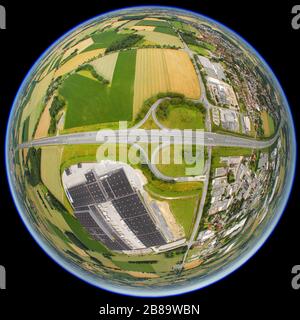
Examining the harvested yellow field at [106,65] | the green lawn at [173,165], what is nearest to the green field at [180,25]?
the harvested yellow field at [106,65]

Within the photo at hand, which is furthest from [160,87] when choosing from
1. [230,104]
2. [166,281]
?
[166,281]

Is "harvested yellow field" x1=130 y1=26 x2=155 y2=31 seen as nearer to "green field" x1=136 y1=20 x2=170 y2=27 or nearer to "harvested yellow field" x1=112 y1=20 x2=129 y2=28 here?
"green field" x1=136 y1=20 x2=170 y2=27

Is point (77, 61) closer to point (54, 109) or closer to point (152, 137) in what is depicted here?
point (54, 109)

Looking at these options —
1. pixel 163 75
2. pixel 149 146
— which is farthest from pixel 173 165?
pixel 163 75

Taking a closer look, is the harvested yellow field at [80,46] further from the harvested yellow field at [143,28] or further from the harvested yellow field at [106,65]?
the harvested yellow field at [143,28]

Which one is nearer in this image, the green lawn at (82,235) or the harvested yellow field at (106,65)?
the harvested yellow field at (106,65)

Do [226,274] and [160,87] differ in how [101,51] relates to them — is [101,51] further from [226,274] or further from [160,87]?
[226,274]

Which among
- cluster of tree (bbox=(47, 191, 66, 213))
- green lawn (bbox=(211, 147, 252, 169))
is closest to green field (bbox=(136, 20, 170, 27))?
green lawn (bbox=(211, 147, 252, 169))
